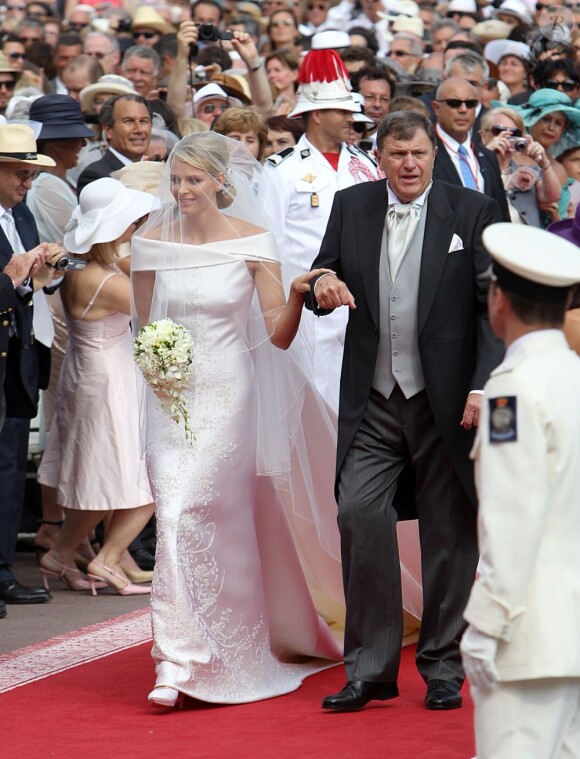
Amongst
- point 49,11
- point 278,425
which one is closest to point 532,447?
point 278,425

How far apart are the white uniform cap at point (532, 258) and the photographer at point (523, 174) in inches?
232

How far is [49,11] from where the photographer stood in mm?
17031

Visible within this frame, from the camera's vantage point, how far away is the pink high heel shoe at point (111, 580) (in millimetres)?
7969

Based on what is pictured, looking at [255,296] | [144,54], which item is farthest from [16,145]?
[144,54]

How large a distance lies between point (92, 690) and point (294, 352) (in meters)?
1.61

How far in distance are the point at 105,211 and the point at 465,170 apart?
7.30 ft

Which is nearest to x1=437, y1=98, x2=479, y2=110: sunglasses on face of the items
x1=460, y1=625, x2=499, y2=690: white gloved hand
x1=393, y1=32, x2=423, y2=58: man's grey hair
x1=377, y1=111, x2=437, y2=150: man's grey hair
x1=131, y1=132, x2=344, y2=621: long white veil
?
x1=131, y1=132, x2=344, y2=621: long white veil

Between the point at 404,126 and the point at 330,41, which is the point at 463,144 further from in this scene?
the point at 404,126

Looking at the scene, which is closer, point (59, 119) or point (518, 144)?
point (59, 119)

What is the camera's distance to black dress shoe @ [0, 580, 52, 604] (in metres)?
7.70

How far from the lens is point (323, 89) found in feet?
26.1

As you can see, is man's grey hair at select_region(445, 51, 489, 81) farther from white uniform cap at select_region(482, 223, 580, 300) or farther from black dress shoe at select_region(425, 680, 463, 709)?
white uniform cap at select_region(482, 223, 580, 300)

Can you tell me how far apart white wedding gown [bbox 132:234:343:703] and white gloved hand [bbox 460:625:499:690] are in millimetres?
2565

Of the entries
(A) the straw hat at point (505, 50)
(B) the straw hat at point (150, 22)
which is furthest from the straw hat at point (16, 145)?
(B) the straw hat at point (150, 22)
